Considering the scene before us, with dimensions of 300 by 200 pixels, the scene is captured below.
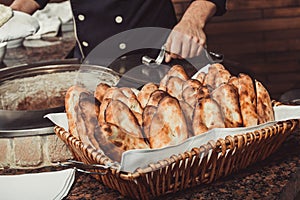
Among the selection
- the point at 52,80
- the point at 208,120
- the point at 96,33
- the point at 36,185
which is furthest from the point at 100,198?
the point at 96,33

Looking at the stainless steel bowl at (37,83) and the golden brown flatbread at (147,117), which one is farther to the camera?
the stainless steel bowl at (37,83)

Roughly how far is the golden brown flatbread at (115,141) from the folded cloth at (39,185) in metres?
0.10

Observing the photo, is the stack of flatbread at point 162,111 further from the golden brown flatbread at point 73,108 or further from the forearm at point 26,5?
the forearm at point 26,5

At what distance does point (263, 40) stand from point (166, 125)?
3.73 meters

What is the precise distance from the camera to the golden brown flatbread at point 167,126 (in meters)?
1.27

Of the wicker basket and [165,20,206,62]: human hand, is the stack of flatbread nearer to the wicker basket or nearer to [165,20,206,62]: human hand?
the wicker basket

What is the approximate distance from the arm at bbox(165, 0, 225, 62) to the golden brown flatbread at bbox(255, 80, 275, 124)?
57cm

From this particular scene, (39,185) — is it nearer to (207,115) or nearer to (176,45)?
(207,115)

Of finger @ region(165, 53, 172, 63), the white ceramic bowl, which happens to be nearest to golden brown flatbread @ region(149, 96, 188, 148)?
finger @ region(165, 53, 172, 63)

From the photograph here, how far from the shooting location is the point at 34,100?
6.24ft

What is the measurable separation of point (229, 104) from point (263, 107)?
0.10 metres

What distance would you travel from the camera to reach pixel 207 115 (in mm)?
1320

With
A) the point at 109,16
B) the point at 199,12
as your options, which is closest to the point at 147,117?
the point at 199,12

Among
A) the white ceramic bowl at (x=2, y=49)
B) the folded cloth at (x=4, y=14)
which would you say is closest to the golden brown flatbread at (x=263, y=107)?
the white ceramic bowl at (x=2, y=49)
